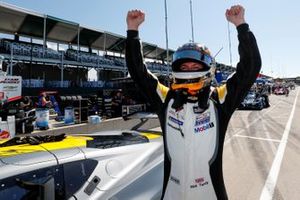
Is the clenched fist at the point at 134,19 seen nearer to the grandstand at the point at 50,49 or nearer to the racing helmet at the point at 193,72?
the racing helmet at the point at 193,72

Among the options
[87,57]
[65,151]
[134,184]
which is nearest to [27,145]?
[65,151]

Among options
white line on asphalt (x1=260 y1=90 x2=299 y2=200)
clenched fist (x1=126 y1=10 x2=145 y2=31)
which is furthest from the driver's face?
white line on asphalt (x1=260 y1=90 x2=299 y2=200)

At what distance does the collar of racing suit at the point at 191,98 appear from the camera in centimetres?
203

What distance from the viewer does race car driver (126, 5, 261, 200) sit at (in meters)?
2.02

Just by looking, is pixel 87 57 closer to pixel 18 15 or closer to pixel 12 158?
pixel 18 15

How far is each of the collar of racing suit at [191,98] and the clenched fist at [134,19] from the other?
69 centimetres

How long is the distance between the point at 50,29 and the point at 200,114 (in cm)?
3121

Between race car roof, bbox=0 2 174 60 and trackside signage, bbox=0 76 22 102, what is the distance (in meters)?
14.9

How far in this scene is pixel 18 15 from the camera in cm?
2656

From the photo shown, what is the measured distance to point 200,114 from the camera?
2.05 metres

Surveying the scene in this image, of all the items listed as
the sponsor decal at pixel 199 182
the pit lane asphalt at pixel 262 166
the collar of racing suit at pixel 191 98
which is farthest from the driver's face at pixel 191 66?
the pit lane asphalt at pixel 262 166

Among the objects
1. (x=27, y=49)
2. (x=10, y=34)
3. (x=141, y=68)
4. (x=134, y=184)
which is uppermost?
(x=10, y=34)

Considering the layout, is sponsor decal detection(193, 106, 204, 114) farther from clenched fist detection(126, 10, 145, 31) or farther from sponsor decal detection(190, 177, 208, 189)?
clenched fist detection(126, 10, 145, 31)

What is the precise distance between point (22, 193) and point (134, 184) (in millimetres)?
965
